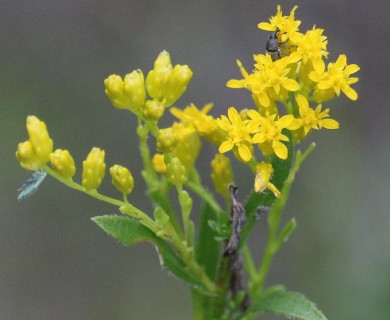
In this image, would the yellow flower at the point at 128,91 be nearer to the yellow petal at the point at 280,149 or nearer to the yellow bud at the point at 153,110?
the yellow bud at the point at 153,110

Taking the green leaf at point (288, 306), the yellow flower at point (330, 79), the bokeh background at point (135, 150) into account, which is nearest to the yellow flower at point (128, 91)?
the yellow flower at point (330, 79)

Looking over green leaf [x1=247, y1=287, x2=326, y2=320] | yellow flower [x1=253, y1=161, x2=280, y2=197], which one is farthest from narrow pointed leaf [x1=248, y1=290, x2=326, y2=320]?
yellow flower [x1=253, y1=161, x2=280, y2=197]

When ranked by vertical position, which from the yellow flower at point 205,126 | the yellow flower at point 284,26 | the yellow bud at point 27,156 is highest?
the yellow flower at point 284,26

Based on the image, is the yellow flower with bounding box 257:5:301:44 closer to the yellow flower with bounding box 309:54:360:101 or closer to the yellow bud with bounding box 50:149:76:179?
the yellow flower with bounding box 309:54:360:101

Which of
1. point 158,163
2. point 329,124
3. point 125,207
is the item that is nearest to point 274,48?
point 329,124

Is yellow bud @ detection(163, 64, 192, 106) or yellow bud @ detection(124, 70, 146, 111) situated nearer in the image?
yellow bud @ detection(124, 70, 146, 111)

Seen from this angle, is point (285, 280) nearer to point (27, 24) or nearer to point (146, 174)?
point (146, 174)
